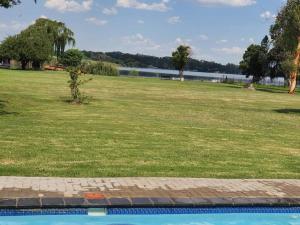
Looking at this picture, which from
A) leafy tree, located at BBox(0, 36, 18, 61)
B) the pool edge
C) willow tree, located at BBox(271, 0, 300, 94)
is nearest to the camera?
the pool edge

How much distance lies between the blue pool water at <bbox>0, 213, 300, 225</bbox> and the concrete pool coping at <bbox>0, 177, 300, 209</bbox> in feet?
0.65

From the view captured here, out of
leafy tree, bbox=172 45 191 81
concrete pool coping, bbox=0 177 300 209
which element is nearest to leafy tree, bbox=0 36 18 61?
leafy tree, bbox=172 45 191 81

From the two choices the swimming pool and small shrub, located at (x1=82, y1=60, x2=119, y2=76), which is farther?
small shrub, located at (x1=82, y1=60, x2=119, y2=76)

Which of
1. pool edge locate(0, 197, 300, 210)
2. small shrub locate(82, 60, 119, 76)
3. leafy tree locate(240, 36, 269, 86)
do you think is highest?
leafy tree locate(240, 36, 269, 86)

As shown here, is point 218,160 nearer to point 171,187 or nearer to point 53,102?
point 171,187

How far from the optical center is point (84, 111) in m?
21.4

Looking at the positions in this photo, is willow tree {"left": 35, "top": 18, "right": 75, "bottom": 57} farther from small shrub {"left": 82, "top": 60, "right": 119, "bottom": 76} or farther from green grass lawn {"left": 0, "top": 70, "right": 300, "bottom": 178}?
green grass lawn {"left": 0, "top": 70, "right": 300, "bottom": 178}

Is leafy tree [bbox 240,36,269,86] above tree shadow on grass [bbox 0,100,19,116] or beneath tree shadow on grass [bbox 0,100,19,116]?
above

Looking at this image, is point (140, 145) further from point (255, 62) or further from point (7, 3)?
point (255, 62)

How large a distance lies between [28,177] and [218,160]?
4.47 metres

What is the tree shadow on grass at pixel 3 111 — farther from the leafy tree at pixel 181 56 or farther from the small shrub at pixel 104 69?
the leafy tree at pixel 181 56

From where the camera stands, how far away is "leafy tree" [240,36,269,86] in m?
85.8

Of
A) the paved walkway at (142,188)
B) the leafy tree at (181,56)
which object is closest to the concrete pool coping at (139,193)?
the paved walkway at (142,188)

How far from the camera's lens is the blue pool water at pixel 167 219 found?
7.54m
